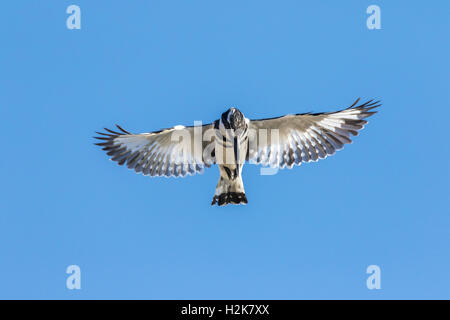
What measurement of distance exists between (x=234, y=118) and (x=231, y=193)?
4.95ft

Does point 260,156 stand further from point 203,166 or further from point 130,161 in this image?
point 130,161

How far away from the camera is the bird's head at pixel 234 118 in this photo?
429 inches

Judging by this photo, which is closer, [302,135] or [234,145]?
[234,145]

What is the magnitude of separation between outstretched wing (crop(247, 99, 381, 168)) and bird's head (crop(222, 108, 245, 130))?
2.18 feet

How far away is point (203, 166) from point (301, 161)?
187 cm

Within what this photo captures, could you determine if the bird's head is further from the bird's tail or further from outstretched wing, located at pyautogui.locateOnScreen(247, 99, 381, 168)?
the bird's tail

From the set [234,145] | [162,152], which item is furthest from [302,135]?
[162,152]

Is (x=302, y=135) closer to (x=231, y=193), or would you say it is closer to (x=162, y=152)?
(x=231, y=193)

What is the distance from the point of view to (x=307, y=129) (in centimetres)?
1212

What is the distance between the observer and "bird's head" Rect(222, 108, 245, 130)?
1090 cm

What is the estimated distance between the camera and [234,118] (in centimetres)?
1089
